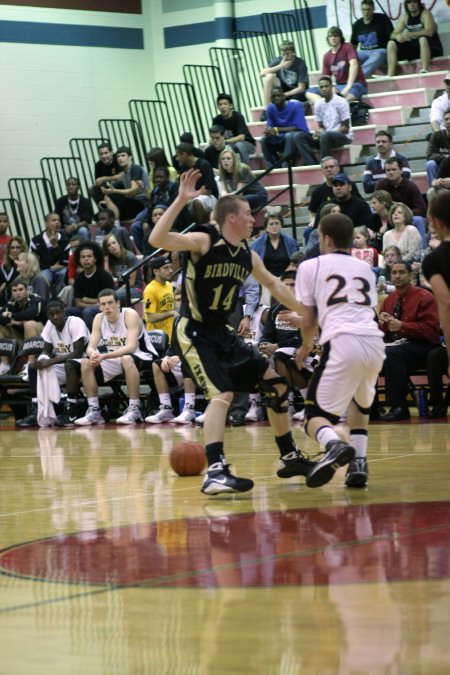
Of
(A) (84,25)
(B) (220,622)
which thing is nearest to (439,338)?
(B) (220,622)

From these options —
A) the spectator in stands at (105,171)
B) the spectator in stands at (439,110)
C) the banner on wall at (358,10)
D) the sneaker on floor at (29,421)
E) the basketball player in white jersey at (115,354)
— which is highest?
the banner on wall at (358,10)

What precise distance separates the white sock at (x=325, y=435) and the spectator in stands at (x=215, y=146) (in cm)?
1227

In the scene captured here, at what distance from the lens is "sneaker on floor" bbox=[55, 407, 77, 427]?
15.0m

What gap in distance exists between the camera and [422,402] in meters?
13.2

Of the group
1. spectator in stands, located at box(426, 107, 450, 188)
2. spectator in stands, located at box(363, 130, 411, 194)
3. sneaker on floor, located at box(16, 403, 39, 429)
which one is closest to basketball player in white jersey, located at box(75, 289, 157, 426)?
sneaker on floor, located at box(16, 403, 39, 429)

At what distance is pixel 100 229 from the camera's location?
63.9ft

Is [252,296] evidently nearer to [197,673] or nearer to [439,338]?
[439,338]

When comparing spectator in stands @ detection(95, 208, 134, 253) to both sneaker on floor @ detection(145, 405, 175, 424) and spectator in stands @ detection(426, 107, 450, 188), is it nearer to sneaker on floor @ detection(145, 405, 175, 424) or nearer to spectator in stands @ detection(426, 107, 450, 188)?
sneaker on floor @ detection(145, 405, 175, 424)

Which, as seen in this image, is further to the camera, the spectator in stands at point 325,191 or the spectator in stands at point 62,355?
the spectator in stands at point 325,191

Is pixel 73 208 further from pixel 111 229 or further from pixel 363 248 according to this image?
pixel 363 248

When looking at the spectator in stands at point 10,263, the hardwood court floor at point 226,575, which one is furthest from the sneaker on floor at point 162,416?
the hardwood court floor at point 226,575

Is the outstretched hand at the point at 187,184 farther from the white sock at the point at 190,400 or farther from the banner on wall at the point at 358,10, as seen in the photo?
the banner on wall at the point at 358,10

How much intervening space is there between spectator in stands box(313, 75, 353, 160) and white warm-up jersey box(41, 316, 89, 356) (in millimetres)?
5132

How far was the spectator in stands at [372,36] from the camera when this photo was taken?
20.2 m
